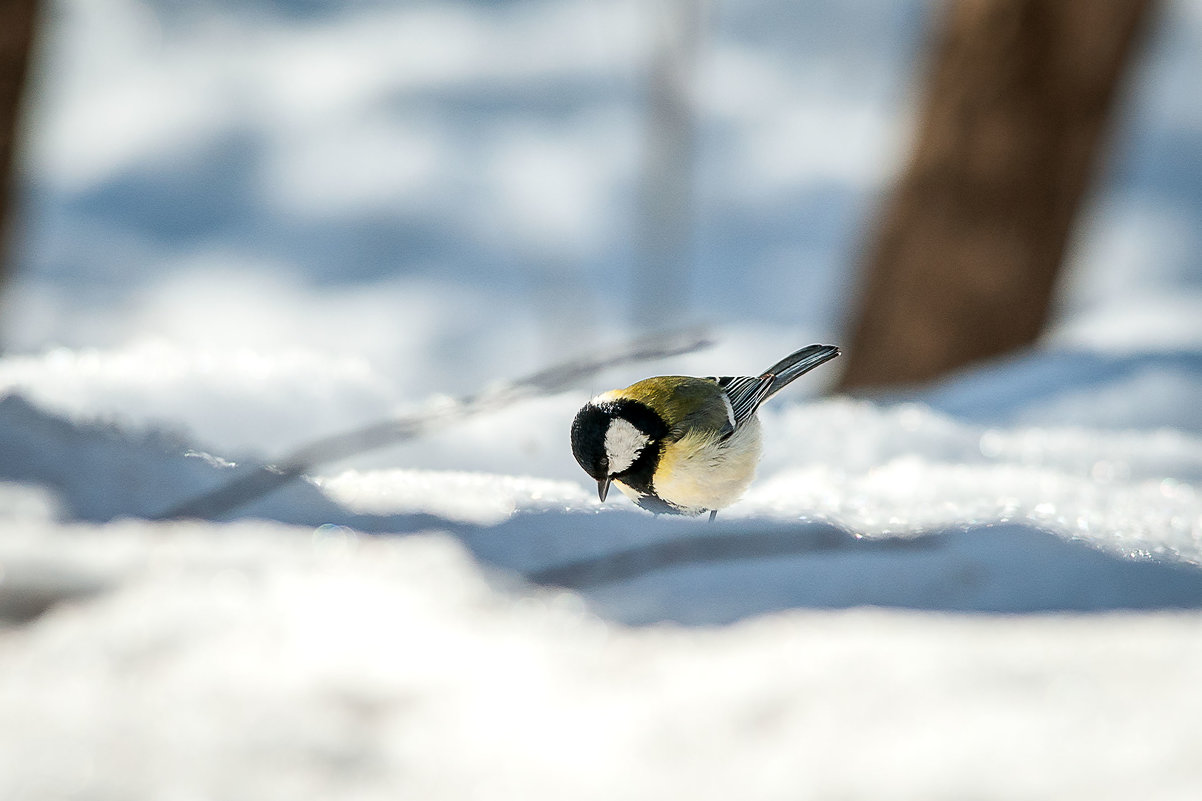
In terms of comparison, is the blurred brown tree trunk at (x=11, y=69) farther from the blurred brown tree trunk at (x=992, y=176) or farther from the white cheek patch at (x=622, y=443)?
the blurred brown tree trunk at (x=992, y=176)

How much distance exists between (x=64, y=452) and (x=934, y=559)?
3.15ft

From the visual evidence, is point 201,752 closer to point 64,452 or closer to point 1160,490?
point 64,452

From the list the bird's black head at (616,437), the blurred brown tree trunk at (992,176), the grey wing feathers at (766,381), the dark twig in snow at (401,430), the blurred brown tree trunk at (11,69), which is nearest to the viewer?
the dark twig in snow at (401,430)

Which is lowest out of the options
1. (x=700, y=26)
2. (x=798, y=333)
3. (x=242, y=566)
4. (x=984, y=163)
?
(x=798, y=333)

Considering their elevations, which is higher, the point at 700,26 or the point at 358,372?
the point at 700,26

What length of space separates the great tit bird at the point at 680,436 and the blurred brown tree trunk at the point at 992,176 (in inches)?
62.6

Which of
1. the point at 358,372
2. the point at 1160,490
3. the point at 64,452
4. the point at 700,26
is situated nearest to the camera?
the point at 64,452

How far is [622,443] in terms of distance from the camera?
3.93ft

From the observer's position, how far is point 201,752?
59 cm

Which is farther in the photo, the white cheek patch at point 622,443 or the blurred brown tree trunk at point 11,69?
the blurred brown tree trunk at point 11,69

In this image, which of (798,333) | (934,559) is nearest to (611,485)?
(934,559)

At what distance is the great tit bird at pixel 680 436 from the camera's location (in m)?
1.17

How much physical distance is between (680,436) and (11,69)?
2.06m

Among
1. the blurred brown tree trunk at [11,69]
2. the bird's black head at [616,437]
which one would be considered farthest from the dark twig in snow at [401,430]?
the blurred brown tree trunk at [11,69]
